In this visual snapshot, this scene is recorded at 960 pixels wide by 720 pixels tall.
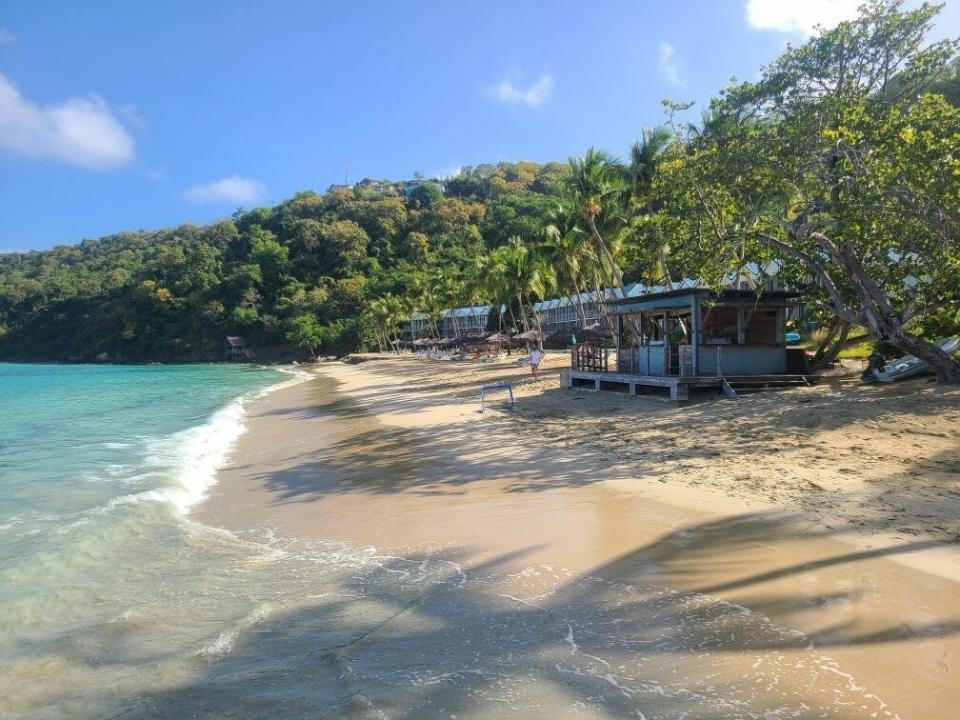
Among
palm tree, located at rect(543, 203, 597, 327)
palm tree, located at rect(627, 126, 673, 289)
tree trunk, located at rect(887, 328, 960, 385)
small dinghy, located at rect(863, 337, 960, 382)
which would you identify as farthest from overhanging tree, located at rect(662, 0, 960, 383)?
palm tree, located at rect(543, 203, 597, 327)

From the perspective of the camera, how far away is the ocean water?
3.14 m

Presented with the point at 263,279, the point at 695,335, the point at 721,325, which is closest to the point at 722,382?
the point at 695,335

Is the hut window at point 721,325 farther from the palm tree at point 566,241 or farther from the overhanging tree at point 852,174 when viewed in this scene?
the palm tree at point 566,241

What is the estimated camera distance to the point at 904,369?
41.1ft

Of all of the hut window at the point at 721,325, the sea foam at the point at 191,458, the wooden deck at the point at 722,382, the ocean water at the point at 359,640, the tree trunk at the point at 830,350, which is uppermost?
the hut window at the point at 721,325

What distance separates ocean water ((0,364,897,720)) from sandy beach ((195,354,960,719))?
22 millimetres

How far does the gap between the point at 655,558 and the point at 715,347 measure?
9.44 metres

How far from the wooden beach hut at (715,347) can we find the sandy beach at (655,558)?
2.12 meters

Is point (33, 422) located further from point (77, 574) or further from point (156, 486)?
point (77, 574)

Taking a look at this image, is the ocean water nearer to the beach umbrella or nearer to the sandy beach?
the sandy beach

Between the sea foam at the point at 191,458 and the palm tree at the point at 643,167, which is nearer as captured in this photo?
the sea foam at the point at 191,458

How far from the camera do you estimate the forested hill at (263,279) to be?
7918cm

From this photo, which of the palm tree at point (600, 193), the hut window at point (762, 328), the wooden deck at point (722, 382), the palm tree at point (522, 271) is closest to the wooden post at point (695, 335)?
the wooden deck at point (722, 382)

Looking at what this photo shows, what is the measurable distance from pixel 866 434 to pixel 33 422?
23.3 m
